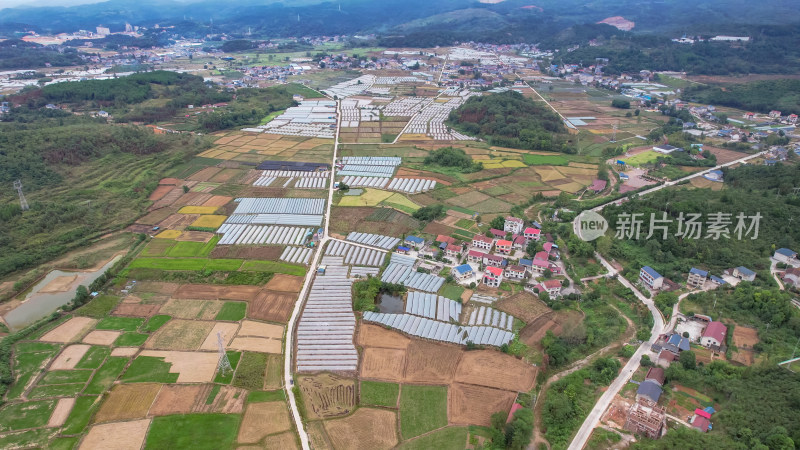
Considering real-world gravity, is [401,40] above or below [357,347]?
above

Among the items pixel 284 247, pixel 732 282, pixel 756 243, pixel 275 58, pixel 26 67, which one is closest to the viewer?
pixel 732 282

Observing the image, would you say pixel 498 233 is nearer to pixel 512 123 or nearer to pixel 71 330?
pixel 71 330

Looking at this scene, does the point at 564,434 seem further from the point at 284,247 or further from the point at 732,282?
the point at 284,247

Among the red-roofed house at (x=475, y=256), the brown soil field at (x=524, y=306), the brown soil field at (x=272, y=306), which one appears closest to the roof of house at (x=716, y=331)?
the brown soil field at (x=524, y=306)

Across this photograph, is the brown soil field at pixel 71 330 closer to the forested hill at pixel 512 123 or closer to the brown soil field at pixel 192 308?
the brown soil field at pixel 192 308

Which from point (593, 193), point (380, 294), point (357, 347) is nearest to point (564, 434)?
point (357, 347)

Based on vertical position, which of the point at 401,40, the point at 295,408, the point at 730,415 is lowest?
the point at 295,408
